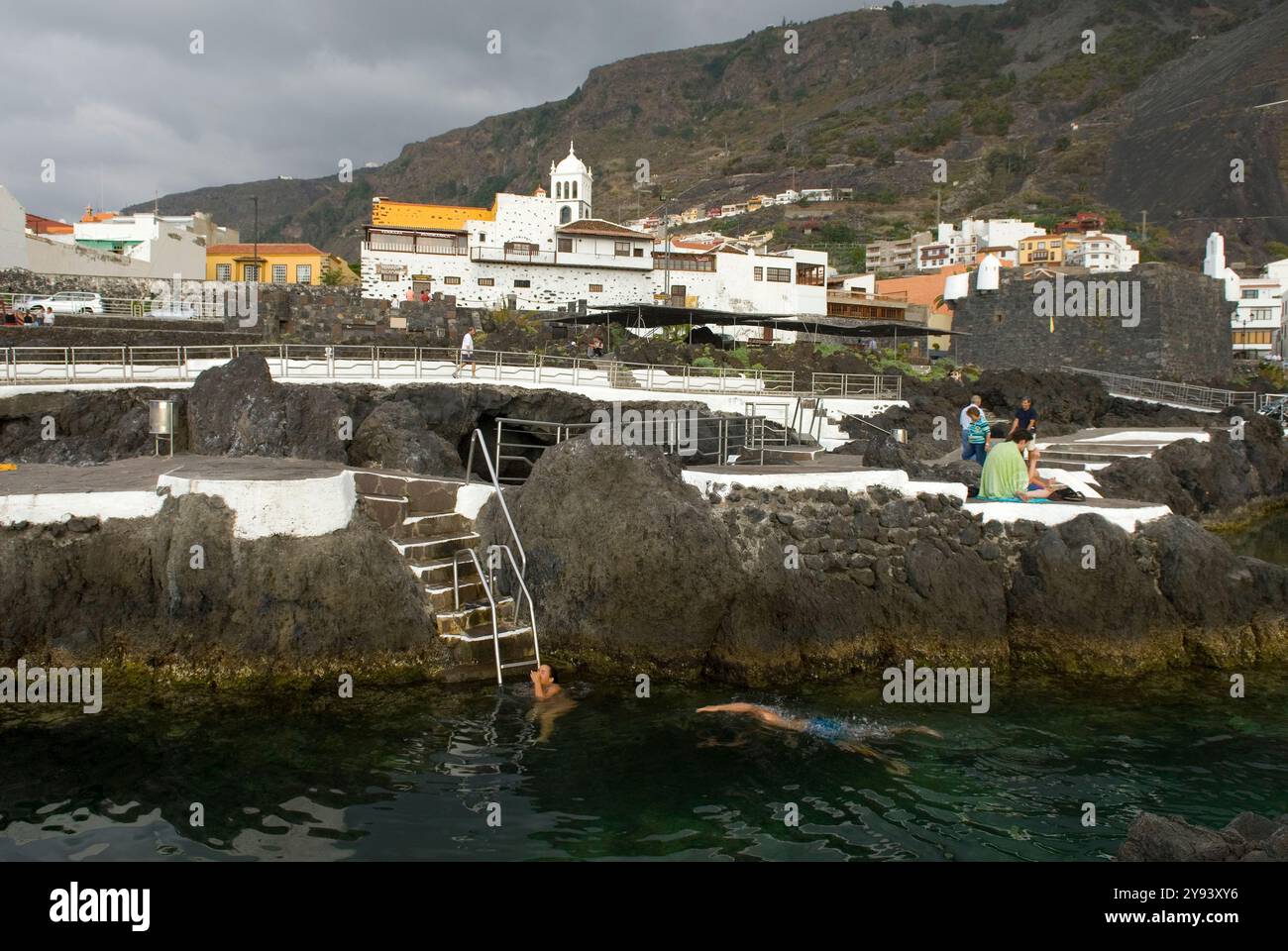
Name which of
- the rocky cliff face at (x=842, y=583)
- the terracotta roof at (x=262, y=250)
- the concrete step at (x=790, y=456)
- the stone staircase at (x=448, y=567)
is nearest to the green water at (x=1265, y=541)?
the rocky cliff face at (x=842, y=583)

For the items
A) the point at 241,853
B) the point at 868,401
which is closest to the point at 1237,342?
the point at 868,401

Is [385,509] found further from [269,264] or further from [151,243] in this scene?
[269,264]

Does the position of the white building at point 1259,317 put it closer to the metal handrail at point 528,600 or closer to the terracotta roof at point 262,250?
the terracotta roof at point 262,250

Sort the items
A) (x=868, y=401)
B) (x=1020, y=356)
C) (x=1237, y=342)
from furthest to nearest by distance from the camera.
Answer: (x=1237, y=342) < (x=1020, y=356) < (x=868, y=401)

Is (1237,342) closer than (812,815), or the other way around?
(812,815)

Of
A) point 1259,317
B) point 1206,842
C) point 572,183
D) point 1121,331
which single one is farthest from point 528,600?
point 1259,317

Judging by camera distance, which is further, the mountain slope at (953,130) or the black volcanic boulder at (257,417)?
the mountain slope at (953,130)

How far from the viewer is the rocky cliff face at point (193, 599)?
10664 millimetres

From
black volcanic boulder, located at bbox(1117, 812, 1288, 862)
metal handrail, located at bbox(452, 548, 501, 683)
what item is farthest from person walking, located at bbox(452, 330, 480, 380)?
black volcanic boulder, located at bbox(1117, 812, 1288, 862)

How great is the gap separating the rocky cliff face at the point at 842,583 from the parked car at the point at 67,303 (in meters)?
27.4
